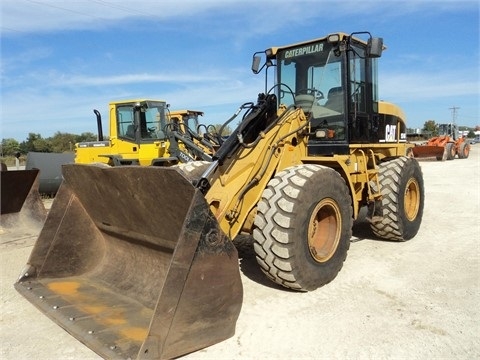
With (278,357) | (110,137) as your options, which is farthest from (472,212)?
(110,137)

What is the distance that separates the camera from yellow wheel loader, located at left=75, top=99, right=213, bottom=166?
11.5 m

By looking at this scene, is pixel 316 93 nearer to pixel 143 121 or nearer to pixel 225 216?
pixel 225 216

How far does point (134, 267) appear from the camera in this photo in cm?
413

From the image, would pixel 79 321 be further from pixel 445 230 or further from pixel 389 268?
pixel 445 230

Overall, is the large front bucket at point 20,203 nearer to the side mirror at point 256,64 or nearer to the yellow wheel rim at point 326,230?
the side mirror at point 256,64

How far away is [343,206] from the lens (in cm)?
451

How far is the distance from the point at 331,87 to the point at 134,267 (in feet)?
10.2

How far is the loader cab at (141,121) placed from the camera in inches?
468

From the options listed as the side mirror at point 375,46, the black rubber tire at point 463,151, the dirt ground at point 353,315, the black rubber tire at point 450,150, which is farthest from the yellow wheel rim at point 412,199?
the black rubber tire at point 463,151

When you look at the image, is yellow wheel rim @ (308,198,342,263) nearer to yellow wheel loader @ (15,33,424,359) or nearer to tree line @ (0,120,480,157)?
yellow wheel loader @ (15,33,424,359)

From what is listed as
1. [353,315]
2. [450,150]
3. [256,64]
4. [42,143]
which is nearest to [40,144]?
[42,143]

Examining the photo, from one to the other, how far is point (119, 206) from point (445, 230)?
516cm

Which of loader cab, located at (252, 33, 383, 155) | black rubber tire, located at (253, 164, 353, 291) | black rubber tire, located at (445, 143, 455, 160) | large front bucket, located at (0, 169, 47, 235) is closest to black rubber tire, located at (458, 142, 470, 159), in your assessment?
black rubber tire, located at (445, 143, 455, 160)

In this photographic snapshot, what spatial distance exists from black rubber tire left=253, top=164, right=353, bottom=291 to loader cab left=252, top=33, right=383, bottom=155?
963 millimetres
